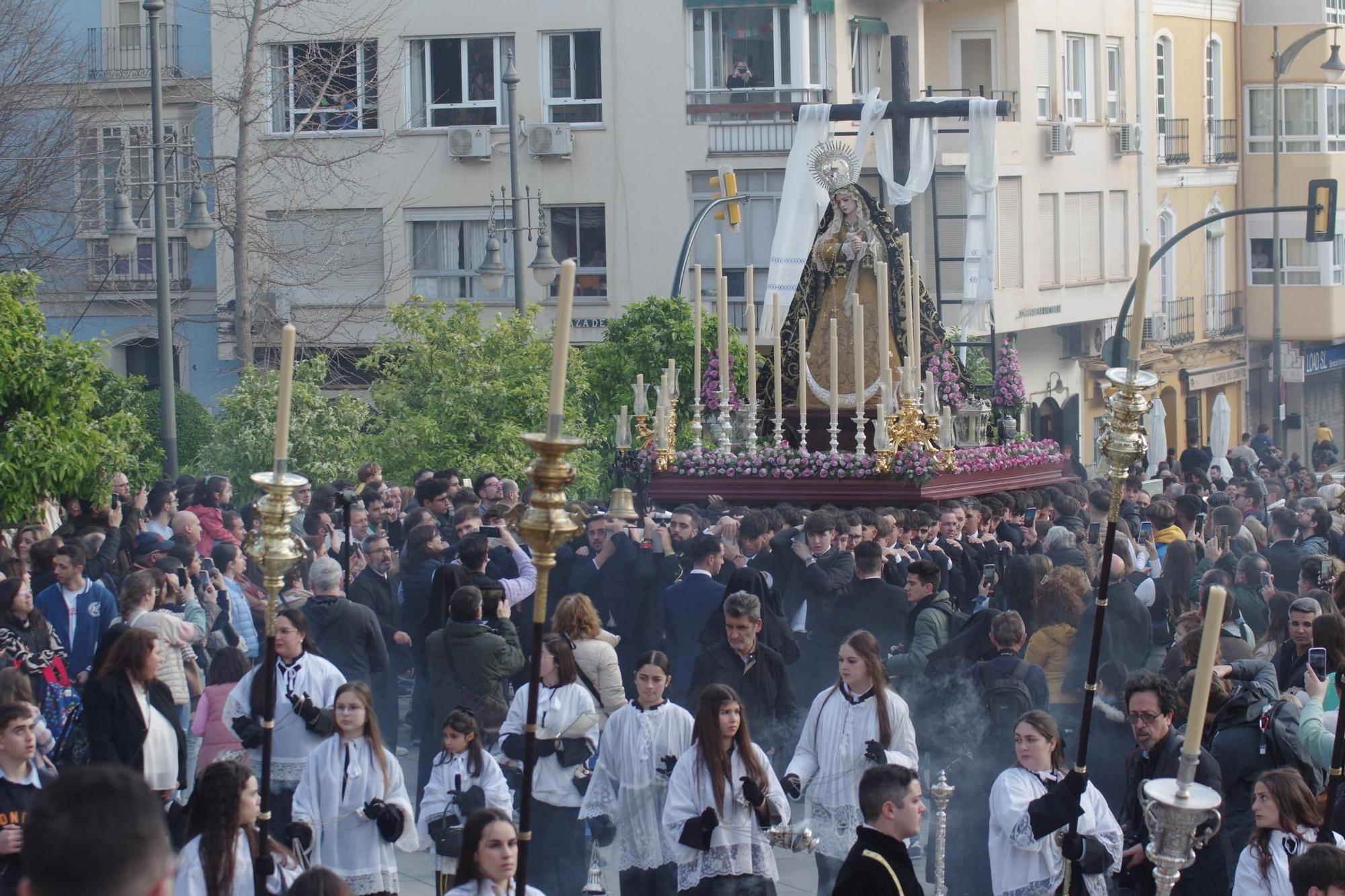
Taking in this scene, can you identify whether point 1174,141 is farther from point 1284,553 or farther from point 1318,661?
point 1318,661

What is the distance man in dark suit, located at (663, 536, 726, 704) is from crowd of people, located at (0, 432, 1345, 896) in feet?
0.08

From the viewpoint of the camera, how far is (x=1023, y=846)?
7258 millimetres

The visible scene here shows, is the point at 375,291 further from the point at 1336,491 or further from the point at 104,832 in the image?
the point at 104,832

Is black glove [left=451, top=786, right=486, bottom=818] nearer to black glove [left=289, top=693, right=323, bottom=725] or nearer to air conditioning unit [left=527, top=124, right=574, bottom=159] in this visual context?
black glove [left=289, top=693, right=323, bottom=725]

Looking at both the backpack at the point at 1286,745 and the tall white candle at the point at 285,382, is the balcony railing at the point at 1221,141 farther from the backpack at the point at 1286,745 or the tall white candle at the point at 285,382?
the tall white candle at the point at 285,382

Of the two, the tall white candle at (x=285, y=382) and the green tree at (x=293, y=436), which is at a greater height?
the tall white candle at (x=285, y=382)

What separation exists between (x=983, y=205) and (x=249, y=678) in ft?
41.2

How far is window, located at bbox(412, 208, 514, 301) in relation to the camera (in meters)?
32.8

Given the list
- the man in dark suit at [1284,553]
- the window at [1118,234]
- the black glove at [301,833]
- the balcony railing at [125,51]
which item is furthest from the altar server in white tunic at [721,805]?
the window at [1118,234]

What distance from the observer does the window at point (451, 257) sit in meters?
32.8

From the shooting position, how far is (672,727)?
26.9 ft

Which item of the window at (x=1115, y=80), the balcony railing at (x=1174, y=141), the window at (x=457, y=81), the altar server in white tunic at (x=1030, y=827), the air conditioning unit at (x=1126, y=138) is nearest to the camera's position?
the altar server in white tunic at (x=1030, y=827)

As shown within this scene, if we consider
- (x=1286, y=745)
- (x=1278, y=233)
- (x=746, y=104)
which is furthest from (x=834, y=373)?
(x=1278, y=233)

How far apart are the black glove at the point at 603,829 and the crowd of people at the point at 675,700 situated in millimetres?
26
